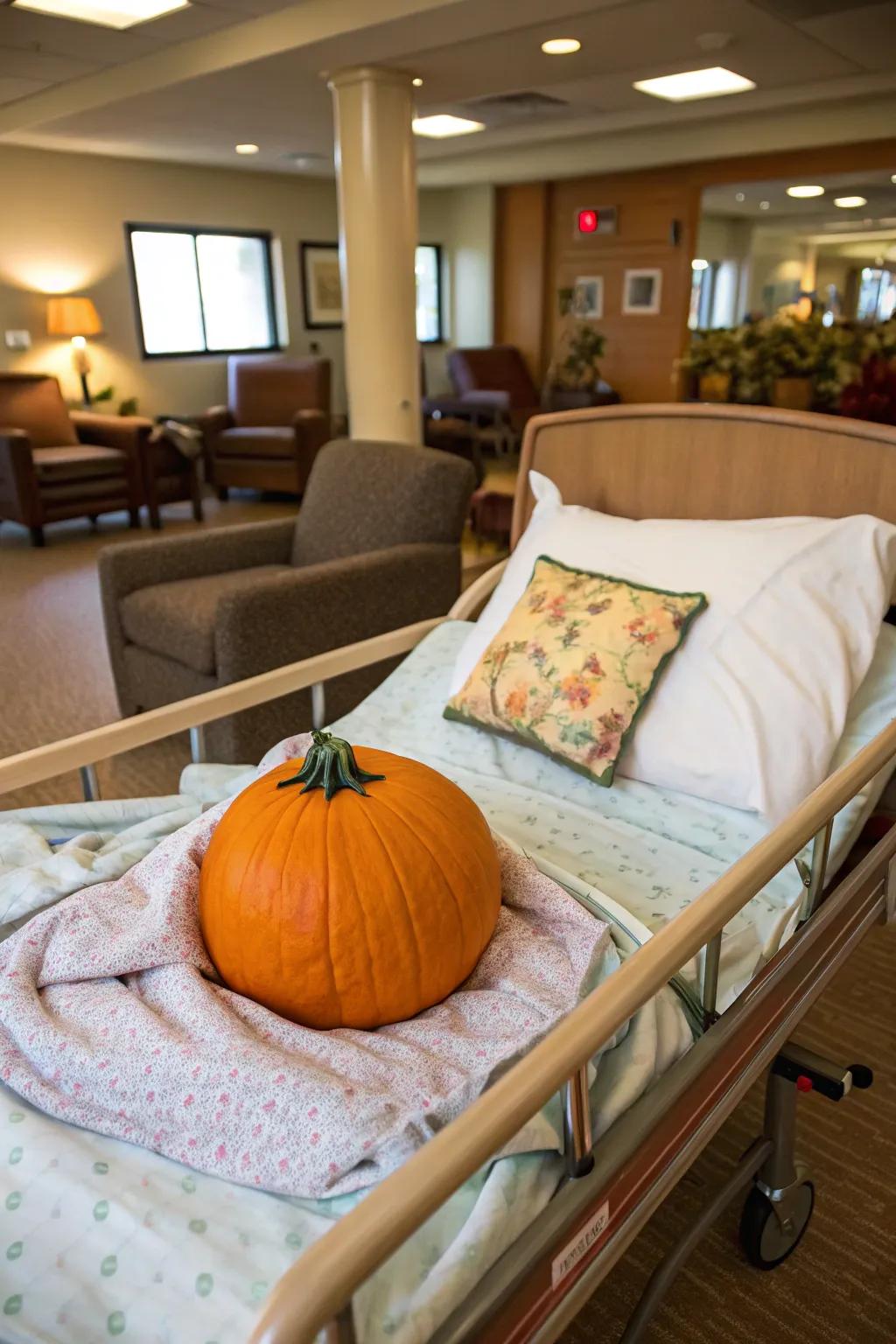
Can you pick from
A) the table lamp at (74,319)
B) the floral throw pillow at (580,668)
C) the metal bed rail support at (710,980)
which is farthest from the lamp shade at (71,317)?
the metal bed rail support at (710,980)

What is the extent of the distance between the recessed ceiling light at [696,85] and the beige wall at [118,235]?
12.0ft

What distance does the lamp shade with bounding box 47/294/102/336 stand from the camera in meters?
6.71

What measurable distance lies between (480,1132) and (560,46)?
4.75m

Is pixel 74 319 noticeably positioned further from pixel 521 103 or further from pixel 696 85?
pixel 696 85

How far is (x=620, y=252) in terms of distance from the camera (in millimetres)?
8273

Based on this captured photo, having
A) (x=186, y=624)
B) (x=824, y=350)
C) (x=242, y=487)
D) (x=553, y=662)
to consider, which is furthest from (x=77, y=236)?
(x=553, y=662)

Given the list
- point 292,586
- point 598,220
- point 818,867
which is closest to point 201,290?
point 598,220

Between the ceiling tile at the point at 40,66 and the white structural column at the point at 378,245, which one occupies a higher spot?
the ceiling tile at the point at 40,66

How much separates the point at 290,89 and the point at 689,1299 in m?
5.35

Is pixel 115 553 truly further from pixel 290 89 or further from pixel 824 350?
pixel 290 89

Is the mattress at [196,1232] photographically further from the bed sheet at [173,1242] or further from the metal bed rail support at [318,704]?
the metal bed rail support at [318,704]

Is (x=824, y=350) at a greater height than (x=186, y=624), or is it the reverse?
(x=824, y=350)

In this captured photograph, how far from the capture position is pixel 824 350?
279 centimetres

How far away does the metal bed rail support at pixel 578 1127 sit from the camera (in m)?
0.87
